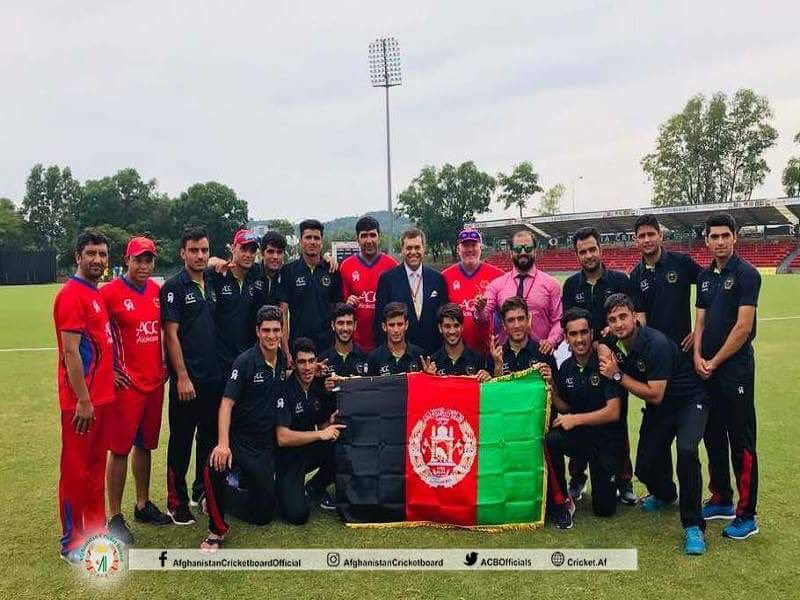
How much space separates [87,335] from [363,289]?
8.24 ft

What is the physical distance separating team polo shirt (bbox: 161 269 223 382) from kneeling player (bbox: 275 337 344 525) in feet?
1.98

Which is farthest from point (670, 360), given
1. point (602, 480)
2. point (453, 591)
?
point (453, 591)

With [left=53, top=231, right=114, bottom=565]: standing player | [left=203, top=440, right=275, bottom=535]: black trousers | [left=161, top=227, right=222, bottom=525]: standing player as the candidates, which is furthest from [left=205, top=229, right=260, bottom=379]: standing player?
[left=53, top=231, right=114, bottom=565]: standing player

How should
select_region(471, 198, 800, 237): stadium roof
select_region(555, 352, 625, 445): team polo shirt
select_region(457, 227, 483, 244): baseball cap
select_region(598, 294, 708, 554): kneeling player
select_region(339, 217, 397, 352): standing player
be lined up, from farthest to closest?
1. select_region(471, 198, 800, 237): stadium roof
2. select_region(339, 217, 397, 352): standing player
3. select_region(457, 227, 483, 244): baseball cap
4. select_region(555, 352, 625, 445): team polo shirt
5. select_region(598, 294, 708, 554): kneeling player

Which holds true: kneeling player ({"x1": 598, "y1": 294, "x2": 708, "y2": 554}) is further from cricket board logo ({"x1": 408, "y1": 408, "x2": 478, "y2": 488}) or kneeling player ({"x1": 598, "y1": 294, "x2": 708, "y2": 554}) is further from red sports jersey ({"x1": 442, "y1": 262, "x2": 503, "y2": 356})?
red sports jersey ({"x1": 442, "y1": 262, "x2": 503, "y2": 356})

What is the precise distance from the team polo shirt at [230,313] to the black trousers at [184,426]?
0.89 feet

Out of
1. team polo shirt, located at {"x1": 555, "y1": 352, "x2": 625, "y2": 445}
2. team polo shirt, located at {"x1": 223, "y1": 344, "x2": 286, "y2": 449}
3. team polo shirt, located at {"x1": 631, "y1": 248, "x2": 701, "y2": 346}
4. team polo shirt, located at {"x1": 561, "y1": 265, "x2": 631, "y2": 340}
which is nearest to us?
team polo shirt, located at {"x1": 223, "y1": 344, "x2": 286, "y2": 449}

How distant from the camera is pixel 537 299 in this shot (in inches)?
206

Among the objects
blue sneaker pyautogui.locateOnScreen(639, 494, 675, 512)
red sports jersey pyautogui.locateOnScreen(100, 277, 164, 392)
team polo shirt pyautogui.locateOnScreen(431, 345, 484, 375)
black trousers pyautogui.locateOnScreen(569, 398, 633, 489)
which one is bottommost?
blue sneaker pyautogui.locateOnScreen(639, 494, 675, 512)

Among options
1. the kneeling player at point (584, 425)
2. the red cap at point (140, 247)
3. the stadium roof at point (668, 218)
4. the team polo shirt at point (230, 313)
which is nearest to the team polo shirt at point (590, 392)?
the kneeling player at point (584, 425)

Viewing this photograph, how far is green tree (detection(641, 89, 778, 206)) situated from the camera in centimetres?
6300

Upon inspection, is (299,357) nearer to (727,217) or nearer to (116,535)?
(116,535)

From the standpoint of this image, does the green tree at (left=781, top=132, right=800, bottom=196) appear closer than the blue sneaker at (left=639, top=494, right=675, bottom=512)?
No

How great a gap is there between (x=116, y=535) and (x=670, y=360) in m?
3.93
